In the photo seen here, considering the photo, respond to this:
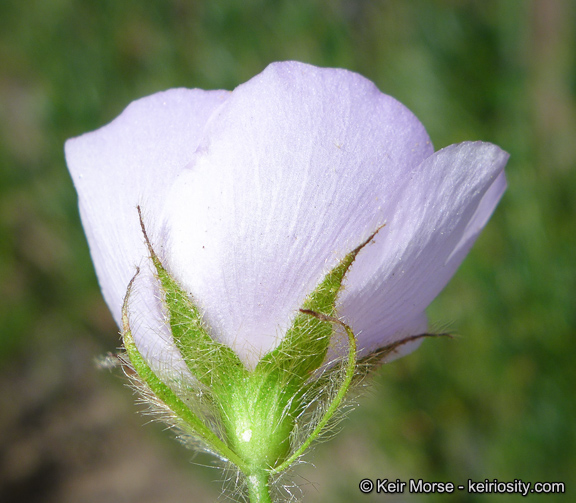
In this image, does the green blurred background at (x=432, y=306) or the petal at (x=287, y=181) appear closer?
the petal at (x=287, y=181)

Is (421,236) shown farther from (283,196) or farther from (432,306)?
(432,306)

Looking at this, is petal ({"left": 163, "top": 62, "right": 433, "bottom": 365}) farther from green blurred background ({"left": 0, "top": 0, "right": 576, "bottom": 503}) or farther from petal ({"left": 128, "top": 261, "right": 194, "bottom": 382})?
green blurred background ({"left": 0, "top": 0, "right": 576, "bottom": 503})

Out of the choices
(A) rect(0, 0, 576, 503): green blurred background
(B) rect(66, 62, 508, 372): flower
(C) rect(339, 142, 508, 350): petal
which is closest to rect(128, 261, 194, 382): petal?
(B) rect(66, 62, 508, 372): flower

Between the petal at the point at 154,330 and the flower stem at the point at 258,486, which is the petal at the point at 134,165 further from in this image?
the flower stem at the point at 258,486

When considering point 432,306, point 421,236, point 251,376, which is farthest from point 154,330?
point 432,306

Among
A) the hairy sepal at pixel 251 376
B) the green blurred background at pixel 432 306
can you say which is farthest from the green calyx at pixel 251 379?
the green blurred background at pixel 432 306
